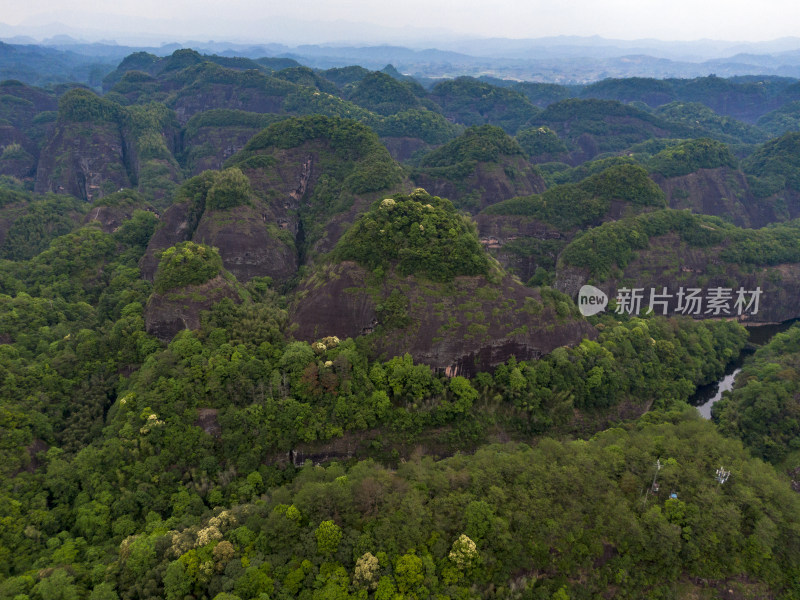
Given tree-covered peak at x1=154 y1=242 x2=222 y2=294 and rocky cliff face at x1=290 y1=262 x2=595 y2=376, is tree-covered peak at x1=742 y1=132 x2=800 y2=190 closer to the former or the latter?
rocky cliff face at x1=290 y1=262 x2=595 y2=376

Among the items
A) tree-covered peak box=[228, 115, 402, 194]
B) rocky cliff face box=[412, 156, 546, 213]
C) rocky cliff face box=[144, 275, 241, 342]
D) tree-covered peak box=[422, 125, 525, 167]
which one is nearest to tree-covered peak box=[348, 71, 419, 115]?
tree-covered peak box=[422, 125, 525, 167]

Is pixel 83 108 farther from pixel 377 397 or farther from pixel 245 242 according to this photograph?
pixel 377 397

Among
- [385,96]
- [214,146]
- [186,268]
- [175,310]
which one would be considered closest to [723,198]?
[186,268]

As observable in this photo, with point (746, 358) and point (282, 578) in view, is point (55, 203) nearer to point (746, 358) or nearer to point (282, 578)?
point (282, 578)

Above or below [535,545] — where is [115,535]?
below

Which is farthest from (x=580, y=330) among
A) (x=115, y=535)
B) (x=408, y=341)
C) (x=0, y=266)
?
(x=0, y=266)

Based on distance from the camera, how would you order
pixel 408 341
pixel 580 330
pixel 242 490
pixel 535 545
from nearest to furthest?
pixel 535 545
pixel 242 490
pixel 408 341
pixel 580 330
